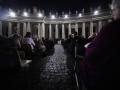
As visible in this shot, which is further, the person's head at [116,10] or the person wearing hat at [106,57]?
the person's head at [116,10]

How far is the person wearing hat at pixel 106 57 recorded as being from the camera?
6.56 feet

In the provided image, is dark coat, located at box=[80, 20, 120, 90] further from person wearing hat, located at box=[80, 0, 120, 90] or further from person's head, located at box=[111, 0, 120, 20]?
person's head, located at box=[111, 0, 120, 20]

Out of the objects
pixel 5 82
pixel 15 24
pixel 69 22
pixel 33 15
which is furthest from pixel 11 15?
pixel 5 82

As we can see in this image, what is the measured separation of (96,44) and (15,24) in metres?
60.8

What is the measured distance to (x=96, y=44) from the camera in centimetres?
209

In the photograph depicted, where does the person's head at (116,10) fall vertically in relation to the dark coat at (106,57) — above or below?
above

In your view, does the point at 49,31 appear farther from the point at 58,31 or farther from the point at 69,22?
the point at 69,22

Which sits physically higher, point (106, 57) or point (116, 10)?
point (116, 10)

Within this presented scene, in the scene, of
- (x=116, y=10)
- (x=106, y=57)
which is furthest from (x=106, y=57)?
(x=116, y=10)

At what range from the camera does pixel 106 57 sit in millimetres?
2039

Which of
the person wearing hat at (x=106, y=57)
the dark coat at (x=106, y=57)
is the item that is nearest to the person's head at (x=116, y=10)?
the person wearing hat at (x=106, y=57)

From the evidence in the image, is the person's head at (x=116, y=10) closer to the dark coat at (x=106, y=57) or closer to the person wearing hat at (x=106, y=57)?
the person wearing hat at (x=106, y=57)

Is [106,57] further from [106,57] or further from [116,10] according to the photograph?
[116,10]

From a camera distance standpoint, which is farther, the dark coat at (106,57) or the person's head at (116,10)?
the person's head at (116,10)
